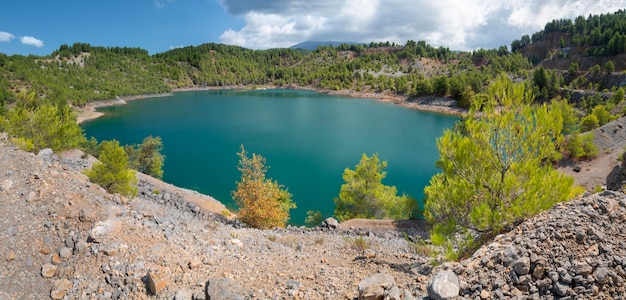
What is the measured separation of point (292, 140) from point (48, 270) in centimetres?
5032

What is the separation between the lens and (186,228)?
45.1 ft

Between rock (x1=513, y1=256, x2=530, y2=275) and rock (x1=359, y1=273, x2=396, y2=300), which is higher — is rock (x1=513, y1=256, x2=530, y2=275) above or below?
above

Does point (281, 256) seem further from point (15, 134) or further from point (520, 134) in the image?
point (15, 134)

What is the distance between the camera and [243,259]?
38.4 feet

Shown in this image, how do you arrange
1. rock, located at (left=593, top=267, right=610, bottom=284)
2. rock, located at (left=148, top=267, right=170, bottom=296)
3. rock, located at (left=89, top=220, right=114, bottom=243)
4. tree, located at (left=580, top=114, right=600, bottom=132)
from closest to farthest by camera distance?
rock, located at (left=593, top=267, right=610, bottom=284), rock, located at (left=148, top=267, right=170, bottom=296), rock, located at (left=89, top=220, right=114, bottom=243), tree, located at (left=580, top=114, right=600, bottom=132)

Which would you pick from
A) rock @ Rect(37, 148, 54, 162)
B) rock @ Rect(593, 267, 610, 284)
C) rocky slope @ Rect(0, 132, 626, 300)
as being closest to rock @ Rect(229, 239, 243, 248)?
rocky slope @ Rect(0, 132, 626, 300)

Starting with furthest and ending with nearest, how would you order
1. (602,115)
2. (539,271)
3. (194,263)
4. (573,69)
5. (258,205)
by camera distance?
(573,69) < (602,115) < (258,205) < (194,263) < (539,271)

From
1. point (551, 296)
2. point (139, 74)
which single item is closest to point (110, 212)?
point (551, 296)

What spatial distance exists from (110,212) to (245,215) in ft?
32.7

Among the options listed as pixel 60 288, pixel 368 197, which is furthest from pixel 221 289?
pixel 368 197

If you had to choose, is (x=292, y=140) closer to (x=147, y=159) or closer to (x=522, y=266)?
(x=147, y=159)

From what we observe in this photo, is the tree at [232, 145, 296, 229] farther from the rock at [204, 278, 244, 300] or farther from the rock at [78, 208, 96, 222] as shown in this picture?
the rock at [204, 278, 244, 300]

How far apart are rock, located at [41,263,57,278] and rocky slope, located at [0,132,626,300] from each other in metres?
0.03

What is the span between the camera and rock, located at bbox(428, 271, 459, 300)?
22.7 ft
